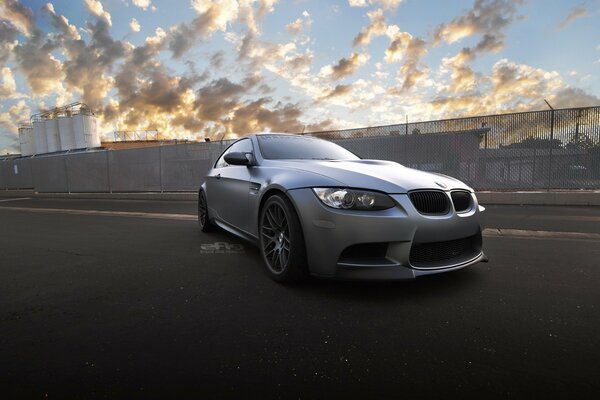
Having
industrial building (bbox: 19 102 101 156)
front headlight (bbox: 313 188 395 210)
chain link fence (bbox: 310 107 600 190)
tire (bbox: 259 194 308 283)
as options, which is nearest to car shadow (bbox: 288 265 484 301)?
tire (bbox: 259 194 308 283)

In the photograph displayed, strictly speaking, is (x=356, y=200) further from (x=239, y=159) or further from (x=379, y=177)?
(x=239, y=159)

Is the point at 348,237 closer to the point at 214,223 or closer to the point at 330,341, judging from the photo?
the point at 330,341

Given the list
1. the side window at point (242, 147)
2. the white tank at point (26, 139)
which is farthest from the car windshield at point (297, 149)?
the white tank at point (26, 139)

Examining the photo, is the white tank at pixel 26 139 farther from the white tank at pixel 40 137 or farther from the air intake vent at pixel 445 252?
the air intake vent at pixel 445 252

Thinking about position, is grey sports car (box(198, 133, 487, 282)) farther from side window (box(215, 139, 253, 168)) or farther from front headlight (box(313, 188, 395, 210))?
side window (box(215, 139, 253, 168))

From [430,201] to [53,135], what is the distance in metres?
56.2

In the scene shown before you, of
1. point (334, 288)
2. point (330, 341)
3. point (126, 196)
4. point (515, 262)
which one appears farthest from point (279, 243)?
point (126, 196)

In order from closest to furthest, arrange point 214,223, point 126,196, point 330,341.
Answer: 1. point 330,341
2. point 214,223
3. point 126,196

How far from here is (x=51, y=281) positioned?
3.25 meters

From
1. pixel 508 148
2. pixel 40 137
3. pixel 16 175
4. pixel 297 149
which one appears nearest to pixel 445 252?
pixel 297 149

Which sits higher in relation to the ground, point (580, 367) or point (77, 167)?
point (77, 167)

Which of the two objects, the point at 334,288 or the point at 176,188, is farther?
the point at 176,188

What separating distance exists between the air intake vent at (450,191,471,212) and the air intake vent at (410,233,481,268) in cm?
25

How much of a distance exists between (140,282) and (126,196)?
14021 mm
